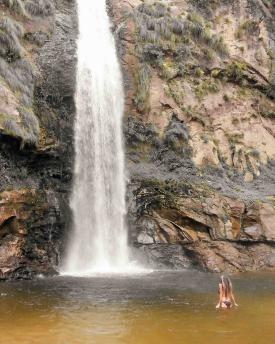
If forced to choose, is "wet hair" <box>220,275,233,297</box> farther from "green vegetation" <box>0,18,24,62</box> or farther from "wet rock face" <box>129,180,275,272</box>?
"green vegetation" <box>0,18,24,62</box>

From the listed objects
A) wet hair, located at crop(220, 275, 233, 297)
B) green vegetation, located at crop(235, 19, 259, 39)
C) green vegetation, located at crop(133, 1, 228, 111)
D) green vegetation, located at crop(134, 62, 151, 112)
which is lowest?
wet hair, located at crop(220, 275, 233, 297)

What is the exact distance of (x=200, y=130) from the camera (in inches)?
1230

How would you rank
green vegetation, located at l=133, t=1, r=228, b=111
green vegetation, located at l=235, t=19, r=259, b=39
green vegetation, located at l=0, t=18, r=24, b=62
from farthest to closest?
green vegetation, located at l=235, t=19, r=259, b=39, green vegetation, located at l=133, t=1, r=228, b=111, green vegetation, located at l=0, t=18, r=24, b=62

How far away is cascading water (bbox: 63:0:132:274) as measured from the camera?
973 inches

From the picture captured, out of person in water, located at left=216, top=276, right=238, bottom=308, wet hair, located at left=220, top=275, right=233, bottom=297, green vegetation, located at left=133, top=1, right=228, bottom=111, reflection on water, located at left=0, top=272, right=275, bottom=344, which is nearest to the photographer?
reflection on water, located at left=0, top=272, right=275, bottom=344

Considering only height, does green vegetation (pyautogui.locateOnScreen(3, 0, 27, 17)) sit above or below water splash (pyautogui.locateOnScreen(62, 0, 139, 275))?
above

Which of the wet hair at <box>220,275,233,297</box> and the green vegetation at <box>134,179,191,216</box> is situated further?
the green vegetation at <box>134,179,191,216</box>

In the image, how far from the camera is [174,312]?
13.9 m

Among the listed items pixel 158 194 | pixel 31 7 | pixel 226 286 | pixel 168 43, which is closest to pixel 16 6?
pixel 31 7

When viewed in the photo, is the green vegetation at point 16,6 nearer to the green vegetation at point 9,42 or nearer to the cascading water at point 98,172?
the green vegetation at point 9,42

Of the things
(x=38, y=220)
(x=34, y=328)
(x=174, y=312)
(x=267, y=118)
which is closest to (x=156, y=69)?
(x=267, y=118)

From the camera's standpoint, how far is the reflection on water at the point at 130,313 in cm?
1126

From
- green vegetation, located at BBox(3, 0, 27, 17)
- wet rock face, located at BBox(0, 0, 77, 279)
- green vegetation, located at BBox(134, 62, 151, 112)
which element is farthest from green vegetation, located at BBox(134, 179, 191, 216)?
green vegetation, located at BBox(3, 0, 27, 17)

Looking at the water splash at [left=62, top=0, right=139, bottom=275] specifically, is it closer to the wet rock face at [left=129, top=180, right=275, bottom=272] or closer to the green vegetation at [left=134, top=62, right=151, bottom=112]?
the green vegetation at [left=134, top=62, right=151, bottom=112]
